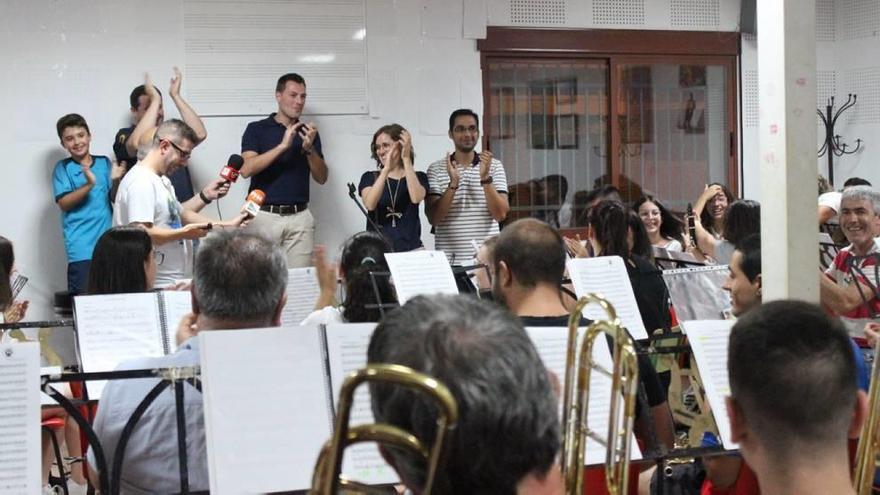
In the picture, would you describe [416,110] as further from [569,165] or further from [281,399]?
[281,399]

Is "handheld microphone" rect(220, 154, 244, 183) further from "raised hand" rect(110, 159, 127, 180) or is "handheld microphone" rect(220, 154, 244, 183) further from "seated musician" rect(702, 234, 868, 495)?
"seated musician" rect(702, 234, 868, 495)

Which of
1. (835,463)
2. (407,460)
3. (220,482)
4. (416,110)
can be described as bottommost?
(220,482)

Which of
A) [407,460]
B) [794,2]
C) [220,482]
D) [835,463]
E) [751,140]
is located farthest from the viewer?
[751,140]

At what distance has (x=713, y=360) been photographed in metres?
2.97

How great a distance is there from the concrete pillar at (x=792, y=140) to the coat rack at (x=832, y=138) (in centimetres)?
578

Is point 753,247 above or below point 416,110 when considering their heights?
below

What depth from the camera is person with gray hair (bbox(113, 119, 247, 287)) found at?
5.55 metres

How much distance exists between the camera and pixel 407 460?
1.34m

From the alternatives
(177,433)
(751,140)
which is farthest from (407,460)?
(751,140)

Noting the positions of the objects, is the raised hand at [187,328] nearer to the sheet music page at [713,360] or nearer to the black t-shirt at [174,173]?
the sheet music page at [713,360]

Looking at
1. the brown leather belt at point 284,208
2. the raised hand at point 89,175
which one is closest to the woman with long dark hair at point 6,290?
the raised hand at point 89,175

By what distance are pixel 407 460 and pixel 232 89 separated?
6.57 metres

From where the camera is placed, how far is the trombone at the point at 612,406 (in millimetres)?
2242

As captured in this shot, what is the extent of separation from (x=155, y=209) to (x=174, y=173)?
1669 mm
